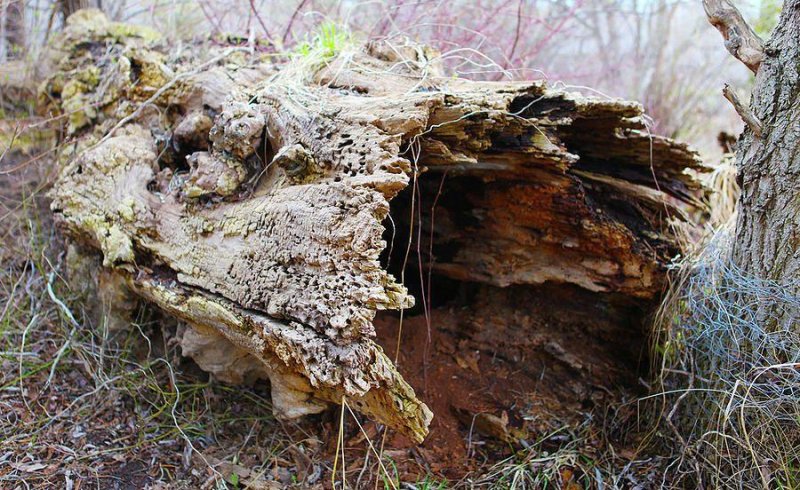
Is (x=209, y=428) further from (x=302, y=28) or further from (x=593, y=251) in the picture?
(x=302, y=28)

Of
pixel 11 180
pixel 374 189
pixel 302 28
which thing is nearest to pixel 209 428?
pixel 374 189

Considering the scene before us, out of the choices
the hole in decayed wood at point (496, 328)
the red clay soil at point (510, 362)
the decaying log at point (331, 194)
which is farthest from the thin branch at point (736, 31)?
the red clay soil at point (510, 362)

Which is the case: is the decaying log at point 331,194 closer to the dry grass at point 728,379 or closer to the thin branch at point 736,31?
the dry grass at point 728,379

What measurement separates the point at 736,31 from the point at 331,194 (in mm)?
1632

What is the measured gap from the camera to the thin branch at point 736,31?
203cm

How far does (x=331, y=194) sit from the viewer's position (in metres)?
1.82

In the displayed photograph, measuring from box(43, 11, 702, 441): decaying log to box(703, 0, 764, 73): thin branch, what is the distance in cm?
40

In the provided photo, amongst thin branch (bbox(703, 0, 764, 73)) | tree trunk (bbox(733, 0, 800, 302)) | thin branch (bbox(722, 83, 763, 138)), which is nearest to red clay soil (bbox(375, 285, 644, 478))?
tree trunk (bbox(733, 0, 800, 302))

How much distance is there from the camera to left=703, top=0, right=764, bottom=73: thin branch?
2033 millimetres

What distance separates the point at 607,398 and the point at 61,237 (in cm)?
293

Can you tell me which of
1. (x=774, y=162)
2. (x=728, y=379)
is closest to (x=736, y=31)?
(x=774, y=162)

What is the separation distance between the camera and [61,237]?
3014mm

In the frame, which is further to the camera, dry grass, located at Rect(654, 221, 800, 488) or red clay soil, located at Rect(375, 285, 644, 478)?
red clay soil, located at Rect(375, 285, 644, 478)

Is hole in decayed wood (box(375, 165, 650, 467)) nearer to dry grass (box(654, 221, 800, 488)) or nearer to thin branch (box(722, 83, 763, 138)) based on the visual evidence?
dry grass (box(654, 221, 800, 488))
